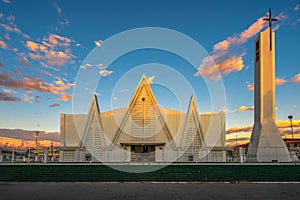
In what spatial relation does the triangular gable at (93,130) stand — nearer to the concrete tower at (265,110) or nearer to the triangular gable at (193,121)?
the triangular gable at (193,121)

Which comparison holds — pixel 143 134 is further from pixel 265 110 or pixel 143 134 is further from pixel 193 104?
pixel 265 110

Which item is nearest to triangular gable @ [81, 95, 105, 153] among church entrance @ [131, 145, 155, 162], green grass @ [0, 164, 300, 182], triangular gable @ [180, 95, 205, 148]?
church entrance @ [131, 145, 155, 162]

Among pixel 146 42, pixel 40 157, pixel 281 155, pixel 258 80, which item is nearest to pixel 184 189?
pixel 146 42

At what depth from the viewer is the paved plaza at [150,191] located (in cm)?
795

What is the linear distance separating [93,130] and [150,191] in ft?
92.5

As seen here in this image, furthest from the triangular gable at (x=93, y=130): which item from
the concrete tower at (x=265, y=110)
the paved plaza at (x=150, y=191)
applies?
the paved plaza at (x=150, y=191)

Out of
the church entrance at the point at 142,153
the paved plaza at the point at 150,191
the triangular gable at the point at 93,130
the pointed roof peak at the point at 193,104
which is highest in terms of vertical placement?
the pointed roof peak at the point at 193,104

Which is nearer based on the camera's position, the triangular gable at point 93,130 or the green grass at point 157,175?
the green grass at point 157,175

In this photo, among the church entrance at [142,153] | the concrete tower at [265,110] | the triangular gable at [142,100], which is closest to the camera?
the concrete tower at [265,110]

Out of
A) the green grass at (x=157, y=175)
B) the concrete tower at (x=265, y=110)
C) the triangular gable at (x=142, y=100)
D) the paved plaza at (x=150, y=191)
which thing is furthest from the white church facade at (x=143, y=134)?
the paved plaza at (x=150, y=191)

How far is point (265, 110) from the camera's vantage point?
3203 cm

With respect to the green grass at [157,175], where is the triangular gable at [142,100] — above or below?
above

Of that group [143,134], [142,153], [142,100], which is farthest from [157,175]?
[142,153]

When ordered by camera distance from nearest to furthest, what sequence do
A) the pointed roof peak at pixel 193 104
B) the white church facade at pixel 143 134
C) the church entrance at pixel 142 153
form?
the white church facade at pixel 143 134 < the church entrance at pixel 142 153 < the pointed roof peak at pixel 193 104
